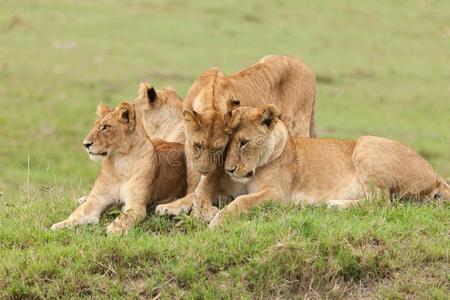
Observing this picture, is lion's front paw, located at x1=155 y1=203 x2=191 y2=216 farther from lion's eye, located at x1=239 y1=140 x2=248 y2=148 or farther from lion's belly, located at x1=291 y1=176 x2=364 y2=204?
lion's belly, located at x1=291 y1=176 x2=364 y2=204

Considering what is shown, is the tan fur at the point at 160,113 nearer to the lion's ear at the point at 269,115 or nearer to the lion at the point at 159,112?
the lion at the point at 159,112

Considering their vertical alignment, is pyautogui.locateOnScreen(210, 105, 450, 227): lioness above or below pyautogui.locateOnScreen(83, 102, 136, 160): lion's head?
→ below

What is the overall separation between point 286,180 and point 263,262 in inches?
52.2

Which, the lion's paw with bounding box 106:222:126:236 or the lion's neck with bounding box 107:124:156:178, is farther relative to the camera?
the lion's neck with bounding box 107:124:156:178

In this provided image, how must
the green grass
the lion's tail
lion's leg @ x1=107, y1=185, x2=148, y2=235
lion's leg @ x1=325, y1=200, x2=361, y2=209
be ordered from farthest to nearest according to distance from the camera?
the lion's tail, lion's leg @ x1=325, y1=200, x2=361, y2=209, lion's leg @ x1=107, y1=185, x2=148, y2=235, the green grass

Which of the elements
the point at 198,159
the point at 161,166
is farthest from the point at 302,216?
the point at 161,166

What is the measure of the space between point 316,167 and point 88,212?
1.79 metres

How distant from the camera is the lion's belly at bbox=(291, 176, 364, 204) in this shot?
7352 mm

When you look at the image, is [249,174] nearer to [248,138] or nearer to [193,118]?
[248,138]

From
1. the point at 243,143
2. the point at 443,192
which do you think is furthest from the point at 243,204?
the point at 443,192

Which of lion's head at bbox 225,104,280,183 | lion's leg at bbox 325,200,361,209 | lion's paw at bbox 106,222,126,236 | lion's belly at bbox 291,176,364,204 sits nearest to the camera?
lion's paw at bbox 106,222,126,236

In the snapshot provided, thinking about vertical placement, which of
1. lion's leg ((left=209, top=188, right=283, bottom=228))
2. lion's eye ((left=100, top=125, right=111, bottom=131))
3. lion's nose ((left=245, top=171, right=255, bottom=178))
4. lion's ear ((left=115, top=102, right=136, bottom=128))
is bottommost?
lion's leg ((left=209, top=188, right=283, bottom=228))

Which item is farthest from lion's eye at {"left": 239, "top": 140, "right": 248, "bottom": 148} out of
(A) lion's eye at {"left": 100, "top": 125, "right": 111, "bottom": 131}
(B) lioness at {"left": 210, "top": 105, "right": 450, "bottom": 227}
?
(A) lion's eye at {"left": 100, "top": 125, "right": 111, "bottom": 131}

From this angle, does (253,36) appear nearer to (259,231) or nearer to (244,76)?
(244,76)
